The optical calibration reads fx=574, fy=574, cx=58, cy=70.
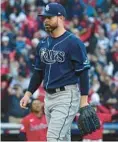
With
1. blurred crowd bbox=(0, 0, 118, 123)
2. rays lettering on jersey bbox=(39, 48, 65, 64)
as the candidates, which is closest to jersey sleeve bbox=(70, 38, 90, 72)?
rays lettering on jersey bbox=(39, 48, 65, 64)

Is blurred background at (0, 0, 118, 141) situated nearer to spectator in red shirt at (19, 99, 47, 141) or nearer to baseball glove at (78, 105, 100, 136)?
spectator in red shirt at (19, 99, 47, 141)

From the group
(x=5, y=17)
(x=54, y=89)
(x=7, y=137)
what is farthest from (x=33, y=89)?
(x=5, y=17)

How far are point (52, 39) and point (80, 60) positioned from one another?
0.38 m

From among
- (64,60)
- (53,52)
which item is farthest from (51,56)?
(64,60)

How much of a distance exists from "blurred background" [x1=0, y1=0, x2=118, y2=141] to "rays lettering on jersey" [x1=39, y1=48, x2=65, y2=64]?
504cm

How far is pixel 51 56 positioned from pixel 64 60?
146 millimetres

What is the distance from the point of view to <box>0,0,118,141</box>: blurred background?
11328 mm

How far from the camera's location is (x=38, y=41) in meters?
13.7

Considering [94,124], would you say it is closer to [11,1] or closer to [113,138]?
[113,138]

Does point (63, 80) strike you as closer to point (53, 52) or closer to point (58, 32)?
point (53, 52)

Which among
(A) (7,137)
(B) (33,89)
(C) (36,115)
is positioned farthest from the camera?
(A) (7,137)

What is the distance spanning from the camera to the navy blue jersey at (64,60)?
17.9 feet

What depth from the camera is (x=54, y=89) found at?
18.1ft

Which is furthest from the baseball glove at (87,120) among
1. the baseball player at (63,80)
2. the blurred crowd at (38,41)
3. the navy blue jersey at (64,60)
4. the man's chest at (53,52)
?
the blurred crowd at (38,41)
